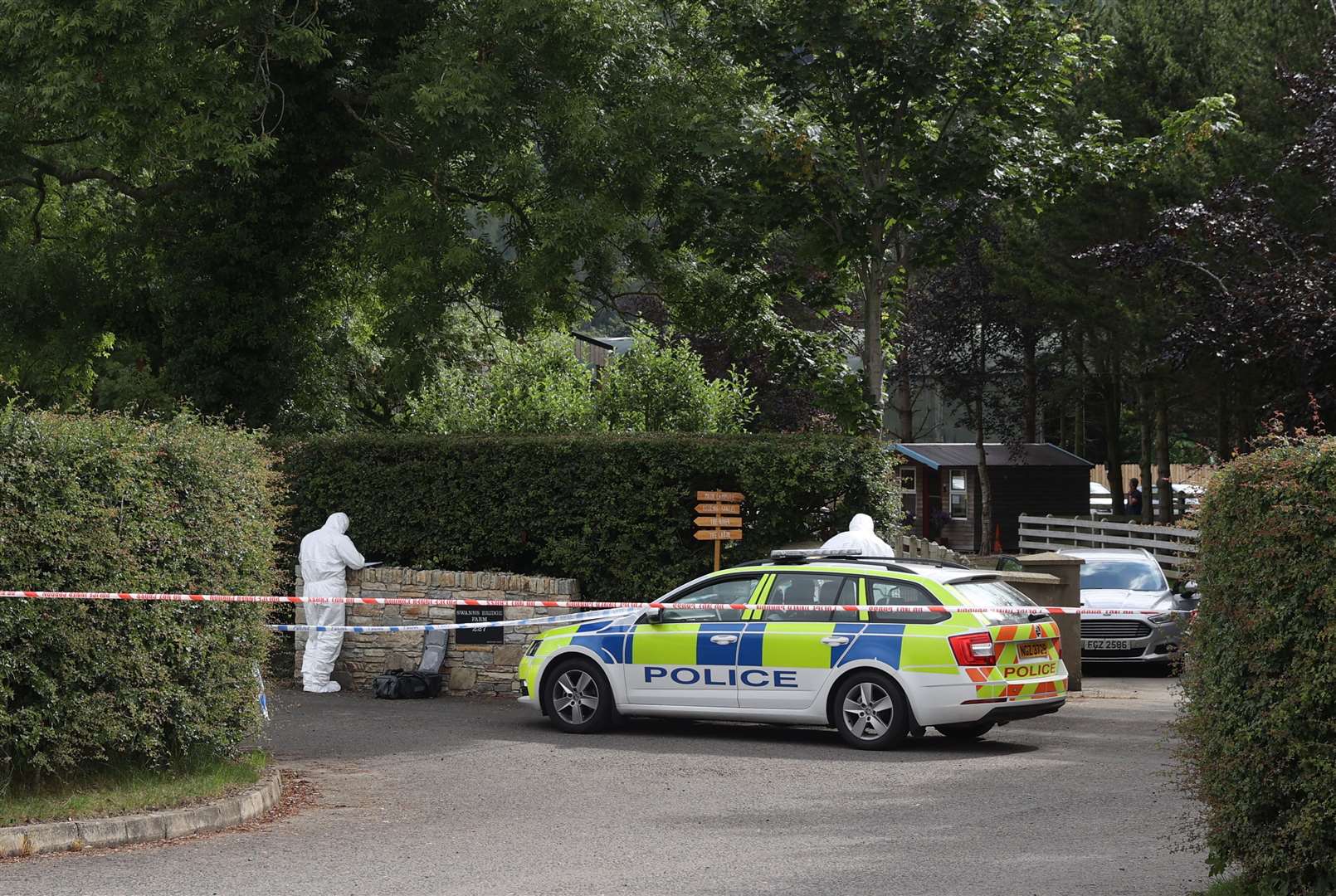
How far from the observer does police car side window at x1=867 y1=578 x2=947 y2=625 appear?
1234cm

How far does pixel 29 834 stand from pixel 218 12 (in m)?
11.7

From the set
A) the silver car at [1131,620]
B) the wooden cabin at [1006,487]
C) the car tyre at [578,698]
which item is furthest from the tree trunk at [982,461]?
the car tyre at [578,698]

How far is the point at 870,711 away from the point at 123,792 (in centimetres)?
594

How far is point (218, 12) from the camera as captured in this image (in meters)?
17.6

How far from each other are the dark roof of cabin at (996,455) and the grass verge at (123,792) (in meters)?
34.8

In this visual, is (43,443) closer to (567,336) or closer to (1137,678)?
(1137,678)

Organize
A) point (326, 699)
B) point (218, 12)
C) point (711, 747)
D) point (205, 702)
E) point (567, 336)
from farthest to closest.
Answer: point (567, 336), point (218, 12), point (326, 699), point (711, 747), point (205, 702)

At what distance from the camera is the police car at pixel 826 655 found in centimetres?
1221

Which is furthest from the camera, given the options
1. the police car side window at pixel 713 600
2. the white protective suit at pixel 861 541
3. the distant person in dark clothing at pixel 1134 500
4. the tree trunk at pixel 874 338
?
the distant person in dark clothing at pixel 1134 500

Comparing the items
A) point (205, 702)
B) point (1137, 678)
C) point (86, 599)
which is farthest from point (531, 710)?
point (1137, 678)

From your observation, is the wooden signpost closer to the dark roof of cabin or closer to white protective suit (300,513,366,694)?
white protective suit (300,513,366,694)

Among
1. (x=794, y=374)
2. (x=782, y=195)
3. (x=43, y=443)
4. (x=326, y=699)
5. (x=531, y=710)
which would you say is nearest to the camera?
(x=43, y=443)

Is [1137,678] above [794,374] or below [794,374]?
below

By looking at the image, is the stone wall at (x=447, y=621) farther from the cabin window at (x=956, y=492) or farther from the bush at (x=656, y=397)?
the cabin window at (x=956, y=492)
